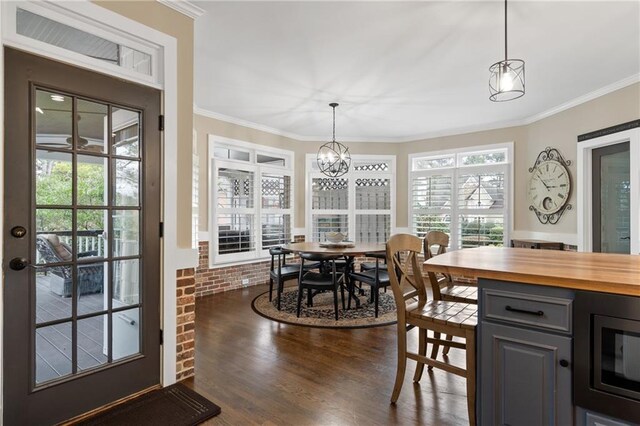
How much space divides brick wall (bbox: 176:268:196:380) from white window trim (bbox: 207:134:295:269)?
2.57 metres

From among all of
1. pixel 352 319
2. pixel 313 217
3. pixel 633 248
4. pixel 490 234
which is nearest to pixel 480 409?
pixel 352 319

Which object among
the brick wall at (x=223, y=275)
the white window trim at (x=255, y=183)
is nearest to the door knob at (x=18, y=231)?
the brick wall at (x=223, y=275)

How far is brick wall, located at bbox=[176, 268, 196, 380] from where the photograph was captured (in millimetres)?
2461

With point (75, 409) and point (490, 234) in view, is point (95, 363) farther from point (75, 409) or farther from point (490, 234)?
point (490, 234)

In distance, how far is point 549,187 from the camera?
4.88m

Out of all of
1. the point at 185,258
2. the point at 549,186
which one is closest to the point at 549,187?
the point at 549,186

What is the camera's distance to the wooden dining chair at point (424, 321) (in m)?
1.84

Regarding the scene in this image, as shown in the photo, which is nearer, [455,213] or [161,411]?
[161,411]

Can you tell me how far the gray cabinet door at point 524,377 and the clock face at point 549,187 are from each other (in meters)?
4.05

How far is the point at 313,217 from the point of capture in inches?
257

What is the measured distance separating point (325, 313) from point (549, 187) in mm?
3758

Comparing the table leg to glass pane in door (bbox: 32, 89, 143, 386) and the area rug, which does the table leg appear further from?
glass pane in door (bbox: 32, 89, 143, 386)

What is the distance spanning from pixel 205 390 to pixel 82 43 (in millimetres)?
2390

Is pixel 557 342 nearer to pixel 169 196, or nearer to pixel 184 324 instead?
pixel 184 324
